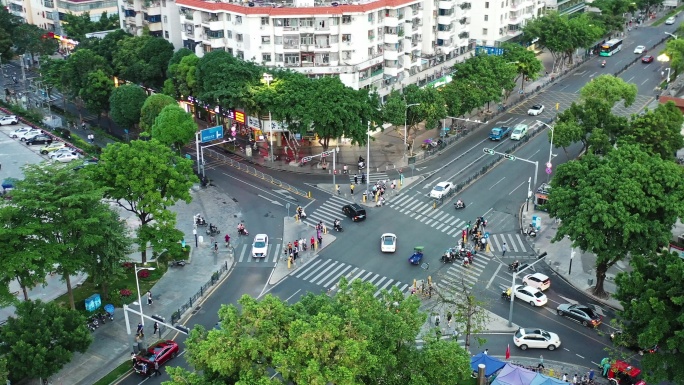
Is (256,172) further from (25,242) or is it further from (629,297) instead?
(629,297)

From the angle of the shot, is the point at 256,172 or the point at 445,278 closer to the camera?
the point at 445,278

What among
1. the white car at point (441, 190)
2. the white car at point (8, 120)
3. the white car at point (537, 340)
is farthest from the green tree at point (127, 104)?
the white car at point (537, 340)

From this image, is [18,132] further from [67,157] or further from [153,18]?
[153,18]

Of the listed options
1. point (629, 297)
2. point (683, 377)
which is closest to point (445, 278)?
point (629, 297)

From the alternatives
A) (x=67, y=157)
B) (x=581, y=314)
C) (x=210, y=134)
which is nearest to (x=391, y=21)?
(x=210, y=134)

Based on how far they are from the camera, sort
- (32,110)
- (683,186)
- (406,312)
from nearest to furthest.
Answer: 1. (406,312)
2. (683,186)
3. (32,110)

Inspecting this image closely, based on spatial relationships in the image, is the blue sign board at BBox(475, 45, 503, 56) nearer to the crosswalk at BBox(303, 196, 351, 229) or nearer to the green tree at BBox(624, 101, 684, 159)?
the green tree at BBox(624, 101, 684, 159)
